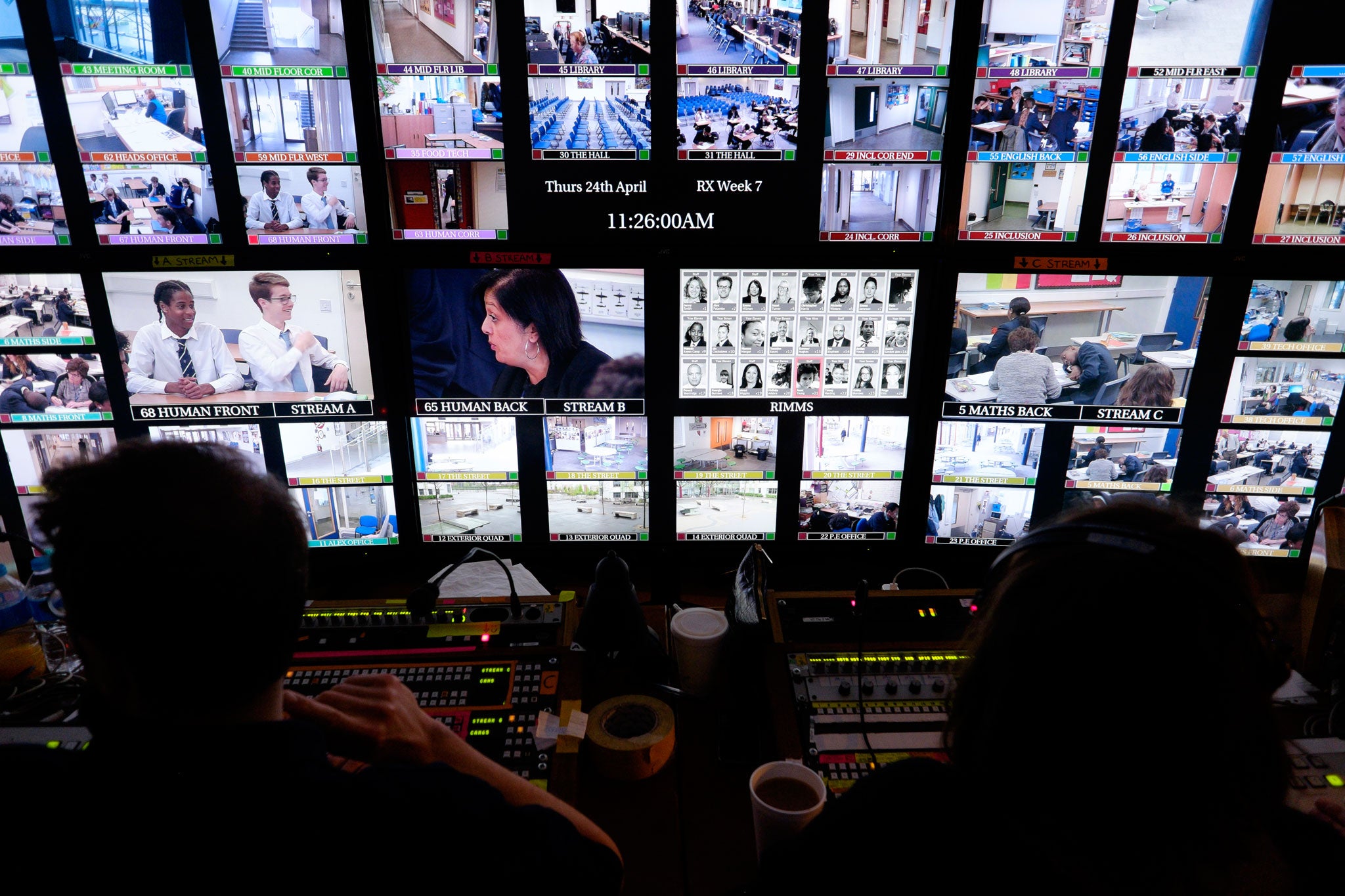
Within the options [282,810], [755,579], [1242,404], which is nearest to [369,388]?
[755,579]

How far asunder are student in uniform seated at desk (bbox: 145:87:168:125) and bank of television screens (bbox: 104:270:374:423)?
15.7 inches

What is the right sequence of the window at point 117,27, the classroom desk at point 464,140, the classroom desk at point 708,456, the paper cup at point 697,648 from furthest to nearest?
the classroom desk at point 708,456, the classroom desk at point 464,140, the window at point 117,27, the paper cup at point 697,648

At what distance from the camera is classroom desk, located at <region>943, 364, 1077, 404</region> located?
224 cm

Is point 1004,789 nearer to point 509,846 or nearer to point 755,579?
point 509,846

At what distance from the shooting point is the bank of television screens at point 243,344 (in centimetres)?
214

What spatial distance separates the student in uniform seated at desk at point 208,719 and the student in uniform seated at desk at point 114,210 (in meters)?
1.61

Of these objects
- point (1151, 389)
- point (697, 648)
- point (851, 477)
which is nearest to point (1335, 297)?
point (1151, 389)

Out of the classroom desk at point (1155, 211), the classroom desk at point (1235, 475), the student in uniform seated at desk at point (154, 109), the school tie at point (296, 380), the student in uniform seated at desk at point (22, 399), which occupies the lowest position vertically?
the classroom desk at point (1235, 475)

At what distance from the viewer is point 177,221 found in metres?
2.07

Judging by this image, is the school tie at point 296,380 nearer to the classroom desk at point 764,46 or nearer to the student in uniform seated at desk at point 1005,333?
the classroom desk at point 764,46

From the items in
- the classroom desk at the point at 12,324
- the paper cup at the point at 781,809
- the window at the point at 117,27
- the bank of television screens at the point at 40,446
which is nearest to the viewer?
the paper cup at the point at 781,809

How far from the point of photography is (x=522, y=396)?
2275mm

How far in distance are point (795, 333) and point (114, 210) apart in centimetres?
192

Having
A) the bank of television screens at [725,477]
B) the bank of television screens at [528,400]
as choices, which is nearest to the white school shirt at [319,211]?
the bank of television screens at [528,400]
